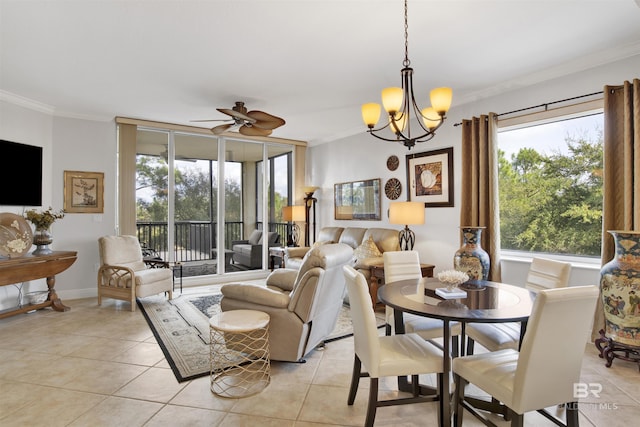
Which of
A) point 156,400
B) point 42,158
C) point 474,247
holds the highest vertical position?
point 42,158

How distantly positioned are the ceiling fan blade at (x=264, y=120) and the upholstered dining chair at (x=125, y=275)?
2.47 meters

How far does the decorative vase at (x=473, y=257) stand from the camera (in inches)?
136

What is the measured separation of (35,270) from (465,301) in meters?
4.63

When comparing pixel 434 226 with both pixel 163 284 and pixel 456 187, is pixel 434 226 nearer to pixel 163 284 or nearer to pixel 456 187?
pixel 456 187

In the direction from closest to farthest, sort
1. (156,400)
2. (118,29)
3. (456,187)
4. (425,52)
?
1. (156,400)
2. (118,29)
3. (425,52)
4. (456,187)

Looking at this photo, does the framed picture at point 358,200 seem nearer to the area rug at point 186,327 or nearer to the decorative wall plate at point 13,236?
the area rug at point 186,327

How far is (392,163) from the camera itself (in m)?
5.13

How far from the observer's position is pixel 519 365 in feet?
5.13

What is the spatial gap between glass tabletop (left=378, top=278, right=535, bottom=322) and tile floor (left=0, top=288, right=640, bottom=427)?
2.37 feet

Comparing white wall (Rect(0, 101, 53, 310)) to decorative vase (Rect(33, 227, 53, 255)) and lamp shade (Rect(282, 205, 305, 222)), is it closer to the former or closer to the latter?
decorative vase (Rect(33, 227, 53, 255))

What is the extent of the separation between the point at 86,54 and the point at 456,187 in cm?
424

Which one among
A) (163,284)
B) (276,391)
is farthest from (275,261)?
(276,391)

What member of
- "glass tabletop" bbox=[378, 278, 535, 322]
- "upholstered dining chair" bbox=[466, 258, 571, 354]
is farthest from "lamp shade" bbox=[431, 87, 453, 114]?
"upholstered dining chair" bbox=[466, 258, 571, 354]

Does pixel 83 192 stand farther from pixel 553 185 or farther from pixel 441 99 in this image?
pixel 553 185
